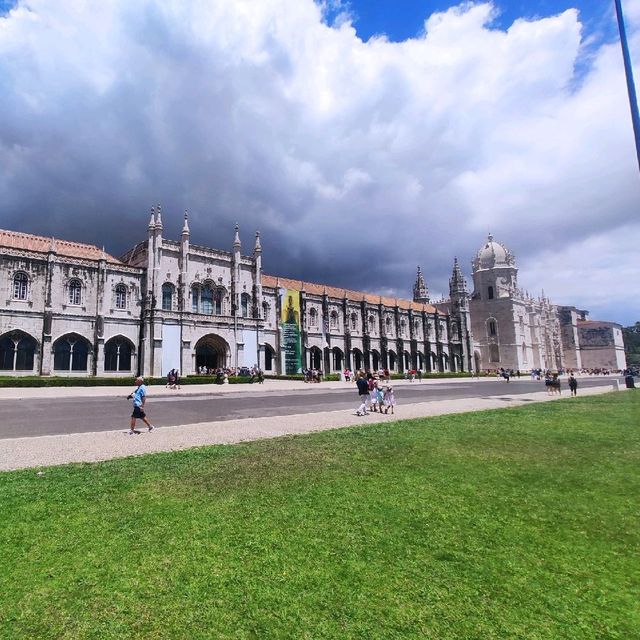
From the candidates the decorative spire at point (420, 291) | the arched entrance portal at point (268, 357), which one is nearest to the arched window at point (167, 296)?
the arched entrance portal at point (268, 357)

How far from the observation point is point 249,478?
22.7ft

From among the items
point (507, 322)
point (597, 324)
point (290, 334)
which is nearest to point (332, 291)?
point (290, 334)

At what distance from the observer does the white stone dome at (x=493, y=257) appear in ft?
299

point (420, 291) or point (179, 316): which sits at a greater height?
point (420, 291)

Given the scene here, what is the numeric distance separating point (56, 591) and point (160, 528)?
136 cm

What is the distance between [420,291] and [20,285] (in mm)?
75008

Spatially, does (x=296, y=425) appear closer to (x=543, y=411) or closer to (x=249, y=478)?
(x=249, y=478)

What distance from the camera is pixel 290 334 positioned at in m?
51.5

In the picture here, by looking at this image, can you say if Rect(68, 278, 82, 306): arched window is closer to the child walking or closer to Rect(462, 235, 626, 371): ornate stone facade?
the child walking

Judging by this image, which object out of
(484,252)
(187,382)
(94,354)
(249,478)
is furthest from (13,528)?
(484,252)

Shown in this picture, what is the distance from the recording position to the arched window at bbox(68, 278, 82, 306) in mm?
37250

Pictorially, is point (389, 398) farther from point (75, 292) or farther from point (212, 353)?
point (75, 292)

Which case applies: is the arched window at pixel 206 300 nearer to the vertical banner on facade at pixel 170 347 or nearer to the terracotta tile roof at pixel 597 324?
the vertical banner on facade at pixel 170 347

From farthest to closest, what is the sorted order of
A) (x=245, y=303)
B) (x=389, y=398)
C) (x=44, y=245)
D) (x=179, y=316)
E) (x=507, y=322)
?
(x=507, y=322)
(x=245, y=303)
(x=179, y=316)
(x=44, y=245)
(x=389, y=398)
